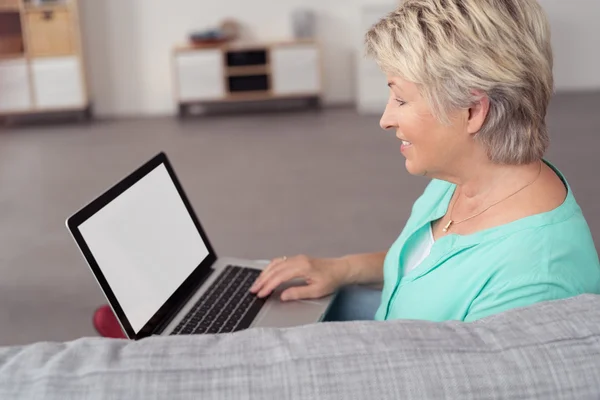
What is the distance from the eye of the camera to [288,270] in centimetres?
165

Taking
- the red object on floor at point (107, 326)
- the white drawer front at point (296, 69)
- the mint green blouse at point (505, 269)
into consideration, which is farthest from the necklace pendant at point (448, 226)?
the white drawer front at point (296, 69)

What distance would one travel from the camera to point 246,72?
6.32 metres

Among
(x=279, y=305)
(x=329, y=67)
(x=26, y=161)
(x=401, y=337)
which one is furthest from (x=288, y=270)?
(x=329, y=67)

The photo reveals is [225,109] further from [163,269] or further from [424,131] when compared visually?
[424,131]

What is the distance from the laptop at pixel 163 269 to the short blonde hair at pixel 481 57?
1.75 feet

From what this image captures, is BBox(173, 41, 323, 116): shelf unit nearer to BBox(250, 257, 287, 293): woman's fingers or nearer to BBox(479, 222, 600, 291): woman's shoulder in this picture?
BBox(250, 257, 287, 293): woman's fingers

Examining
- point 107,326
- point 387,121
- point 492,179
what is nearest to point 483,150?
point 492,179

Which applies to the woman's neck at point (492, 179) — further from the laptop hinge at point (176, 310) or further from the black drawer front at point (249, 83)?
the black drawer front at point (249, 83)

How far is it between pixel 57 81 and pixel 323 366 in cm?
586

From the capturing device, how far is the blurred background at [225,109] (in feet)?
14.1

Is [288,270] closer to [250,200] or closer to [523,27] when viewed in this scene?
[523,27]

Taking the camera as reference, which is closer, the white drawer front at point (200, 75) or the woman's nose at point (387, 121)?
the woman's nose at point (387, 121)

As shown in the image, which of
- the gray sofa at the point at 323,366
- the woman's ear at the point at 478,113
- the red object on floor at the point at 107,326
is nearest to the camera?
the gray sofa at the point at 323,366

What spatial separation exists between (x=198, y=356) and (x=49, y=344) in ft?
0.54
